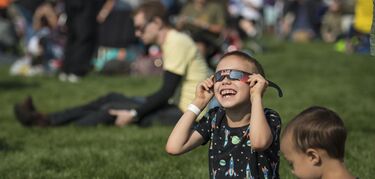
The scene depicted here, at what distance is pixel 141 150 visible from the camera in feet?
21.2

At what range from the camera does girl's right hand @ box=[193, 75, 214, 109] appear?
392 cm

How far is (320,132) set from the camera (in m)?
3.16

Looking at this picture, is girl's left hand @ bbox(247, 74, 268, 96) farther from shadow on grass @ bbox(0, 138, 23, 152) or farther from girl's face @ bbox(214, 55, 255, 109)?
shadow on grass @ bbox(0, 138, 23, 152)

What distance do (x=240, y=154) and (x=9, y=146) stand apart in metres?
3.55

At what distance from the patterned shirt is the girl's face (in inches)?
6.9

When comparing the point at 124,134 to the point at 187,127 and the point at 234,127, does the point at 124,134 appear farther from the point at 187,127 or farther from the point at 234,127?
the point at 234,127

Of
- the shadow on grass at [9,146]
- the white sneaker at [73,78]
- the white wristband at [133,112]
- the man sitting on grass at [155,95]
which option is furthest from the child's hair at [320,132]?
the white sneaker at [73,78]

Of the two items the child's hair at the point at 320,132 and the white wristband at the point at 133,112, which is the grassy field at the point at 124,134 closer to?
the white wristband at the point at 133,112

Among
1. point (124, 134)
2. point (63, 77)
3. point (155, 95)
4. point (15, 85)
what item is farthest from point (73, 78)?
point (155, 95)

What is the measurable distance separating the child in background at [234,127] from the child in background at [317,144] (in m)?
0.37

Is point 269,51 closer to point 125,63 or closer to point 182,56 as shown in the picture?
point 125,63

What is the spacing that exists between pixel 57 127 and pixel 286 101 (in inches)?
136

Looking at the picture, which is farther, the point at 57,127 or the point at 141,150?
the point at 57,127

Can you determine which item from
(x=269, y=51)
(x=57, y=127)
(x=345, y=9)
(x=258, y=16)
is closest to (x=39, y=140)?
(x=57, y=127)
